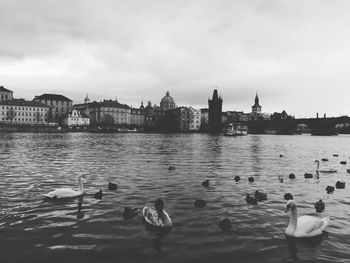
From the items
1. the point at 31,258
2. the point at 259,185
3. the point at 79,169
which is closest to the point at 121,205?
the point at 31,258

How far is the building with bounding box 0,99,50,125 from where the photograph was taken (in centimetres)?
18675

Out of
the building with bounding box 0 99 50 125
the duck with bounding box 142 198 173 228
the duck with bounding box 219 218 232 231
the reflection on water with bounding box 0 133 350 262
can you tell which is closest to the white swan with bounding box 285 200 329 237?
the reflection on water with bounding box 0 133 350 262

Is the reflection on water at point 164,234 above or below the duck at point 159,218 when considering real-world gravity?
below

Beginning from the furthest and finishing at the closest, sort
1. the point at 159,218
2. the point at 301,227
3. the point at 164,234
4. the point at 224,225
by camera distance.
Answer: the point at 224,225, the point at 159,218, the point at 164,234, the point at 301,227

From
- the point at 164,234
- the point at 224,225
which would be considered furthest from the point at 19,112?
the point at 224,225

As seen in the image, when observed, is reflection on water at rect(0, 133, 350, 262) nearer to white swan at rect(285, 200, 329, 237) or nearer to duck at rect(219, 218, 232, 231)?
duck at rect(219, 218, 232, 231)

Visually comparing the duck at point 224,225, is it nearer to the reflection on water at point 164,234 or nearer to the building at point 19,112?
the reflection on water at point 164,234

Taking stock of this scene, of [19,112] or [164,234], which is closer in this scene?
[164,234]

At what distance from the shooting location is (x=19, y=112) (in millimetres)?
193375

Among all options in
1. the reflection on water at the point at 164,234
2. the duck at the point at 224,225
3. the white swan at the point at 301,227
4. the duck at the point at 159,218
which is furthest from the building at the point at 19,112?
the white swan at the point at 301,227

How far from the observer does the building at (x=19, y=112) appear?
613ft

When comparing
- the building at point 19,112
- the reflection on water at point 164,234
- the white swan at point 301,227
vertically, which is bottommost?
the reflection on water at point 164,234

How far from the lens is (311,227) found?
11.5 meters

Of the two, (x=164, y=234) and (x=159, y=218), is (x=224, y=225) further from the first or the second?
(x=159, y=218)
